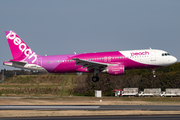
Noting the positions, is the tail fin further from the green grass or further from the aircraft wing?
the green grass

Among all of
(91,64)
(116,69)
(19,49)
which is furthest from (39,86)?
→ (116,69)

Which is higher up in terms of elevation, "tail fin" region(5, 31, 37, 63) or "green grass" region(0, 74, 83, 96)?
"tail fin" region(5, 31, 37, 63)

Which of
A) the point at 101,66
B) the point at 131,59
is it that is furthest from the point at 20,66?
the point at 131,59

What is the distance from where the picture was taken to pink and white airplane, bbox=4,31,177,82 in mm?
49594

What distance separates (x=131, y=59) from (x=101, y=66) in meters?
5.26

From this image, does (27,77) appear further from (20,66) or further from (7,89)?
(20,66)

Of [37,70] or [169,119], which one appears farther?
[37,70]

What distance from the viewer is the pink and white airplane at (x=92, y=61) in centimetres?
4959

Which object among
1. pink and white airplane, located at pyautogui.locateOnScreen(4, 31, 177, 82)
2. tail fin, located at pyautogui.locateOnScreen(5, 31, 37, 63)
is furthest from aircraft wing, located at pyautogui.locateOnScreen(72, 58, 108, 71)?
tail fin, located at pyautogui.locateOnScreen(5, 31, 37, 63)

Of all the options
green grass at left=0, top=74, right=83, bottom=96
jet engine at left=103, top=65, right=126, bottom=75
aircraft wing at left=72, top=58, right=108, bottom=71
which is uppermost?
aircraft wing at left=72, top=58, right=108, bottom=71

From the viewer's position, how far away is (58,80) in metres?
89.2

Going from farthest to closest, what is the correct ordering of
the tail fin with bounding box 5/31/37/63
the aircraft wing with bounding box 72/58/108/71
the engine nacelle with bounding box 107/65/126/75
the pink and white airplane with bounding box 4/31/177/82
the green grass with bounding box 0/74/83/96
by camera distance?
the green grass with bounding box 0/74/83/96 < the tail fin with bounding box 5/31/37/63 < the aircraft wing with bounding box 72/58/108/71 < the pink and white airplane with bounding box 4/31/177/82 < the engine nacelle with bounding box 107/65/126/75

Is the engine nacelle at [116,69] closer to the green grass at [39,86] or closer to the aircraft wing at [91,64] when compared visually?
the aircraft wing at [91,64]

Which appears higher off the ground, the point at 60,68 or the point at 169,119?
the point at 60,68
